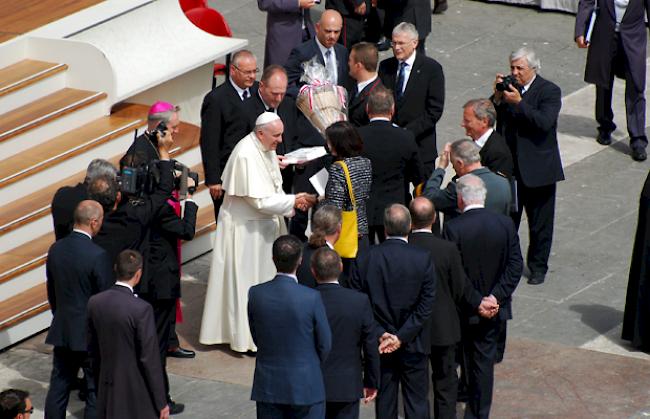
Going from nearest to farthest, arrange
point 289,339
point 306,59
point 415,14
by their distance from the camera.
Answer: point 289,339
point 306,59
point 415,14

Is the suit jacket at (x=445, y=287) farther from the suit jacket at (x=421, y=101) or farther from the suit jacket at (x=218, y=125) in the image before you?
the suit jacket at (x=421, y=101)

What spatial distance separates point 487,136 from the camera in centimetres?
1116

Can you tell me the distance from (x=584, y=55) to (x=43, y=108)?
22.1 feet

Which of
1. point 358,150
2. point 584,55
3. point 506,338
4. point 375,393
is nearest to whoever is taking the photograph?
point 375,393

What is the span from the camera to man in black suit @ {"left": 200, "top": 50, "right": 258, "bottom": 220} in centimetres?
1148

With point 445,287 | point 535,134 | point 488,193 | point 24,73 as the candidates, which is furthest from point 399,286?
point 24,73

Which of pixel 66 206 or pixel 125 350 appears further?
pixel 66 206

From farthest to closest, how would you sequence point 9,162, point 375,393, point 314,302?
1. point 9,162
2. point 375,393
3. point 314,302

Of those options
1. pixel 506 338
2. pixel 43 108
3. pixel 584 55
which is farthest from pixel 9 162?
pixel 584 55

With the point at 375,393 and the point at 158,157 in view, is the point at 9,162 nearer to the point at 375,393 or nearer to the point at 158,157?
the point at 158,157

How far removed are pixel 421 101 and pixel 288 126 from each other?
1270mm

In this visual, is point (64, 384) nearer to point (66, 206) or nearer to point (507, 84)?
point (66, 206)

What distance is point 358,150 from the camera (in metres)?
10.5

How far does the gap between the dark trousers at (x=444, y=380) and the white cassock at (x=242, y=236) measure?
1.78 meters
